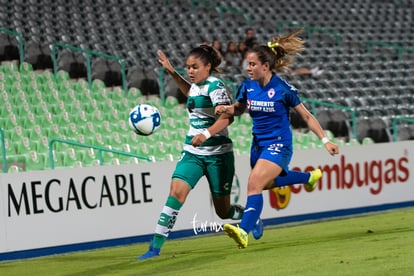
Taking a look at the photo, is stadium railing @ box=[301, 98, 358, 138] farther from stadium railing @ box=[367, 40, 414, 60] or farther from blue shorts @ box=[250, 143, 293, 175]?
blue shorts @ box=[250, 143, 293, 175]

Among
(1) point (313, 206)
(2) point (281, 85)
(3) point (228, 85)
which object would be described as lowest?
(1) point (313, 206)

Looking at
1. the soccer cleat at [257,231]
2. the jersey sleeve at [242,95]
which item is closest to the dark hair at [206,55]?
the jersey sleeve at [242,95]

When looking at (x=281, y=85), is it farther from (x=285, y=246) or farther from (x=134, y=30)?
(x=134, y=30)

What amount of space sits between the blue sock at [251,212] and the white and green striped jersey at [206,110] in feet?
2.33

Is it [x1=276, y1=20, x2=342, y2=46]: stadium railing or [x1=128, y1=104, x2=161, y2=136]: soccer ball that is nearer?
[x1=128, y1=104, x2=161, y2=136]: soccer ball

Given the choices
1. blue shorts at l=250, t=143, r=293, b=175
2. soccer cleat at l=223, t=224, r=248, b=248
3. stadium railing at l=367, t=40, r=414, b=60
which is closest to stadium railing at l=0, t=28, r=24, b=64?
stadium railing at l=367, t=40, r=414, b=60

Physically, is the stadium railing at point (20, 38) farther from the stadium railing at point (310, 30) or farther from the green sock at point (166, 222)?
the green sock at point (166, 222)

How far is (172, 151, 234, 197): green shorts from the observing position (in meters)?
10.0

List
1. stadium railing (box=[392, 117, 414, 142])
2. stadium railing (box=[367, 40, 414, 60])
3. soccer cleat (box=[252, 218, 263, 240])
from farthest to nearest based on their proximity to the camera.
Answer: stadium railing (box=[367, 40, 414, 60])
stadium railing (box=[392, 117, 414, 142])
soccer cleat (box=[252, 218, 263, 240])

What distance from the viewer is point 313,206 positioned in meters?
16.1

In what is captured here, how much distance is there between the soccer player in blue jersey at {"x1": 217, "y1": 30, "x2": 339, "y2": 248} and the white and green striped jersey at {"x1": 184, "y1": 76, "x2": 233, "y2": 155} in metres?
0.22

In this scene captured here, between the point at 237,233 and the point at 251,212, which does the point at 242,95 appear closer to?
the point at 251,212

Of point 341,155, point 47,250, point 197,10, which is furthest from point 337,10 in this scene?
point 47,250

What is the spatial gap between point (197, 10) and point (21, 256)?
1509 cm
